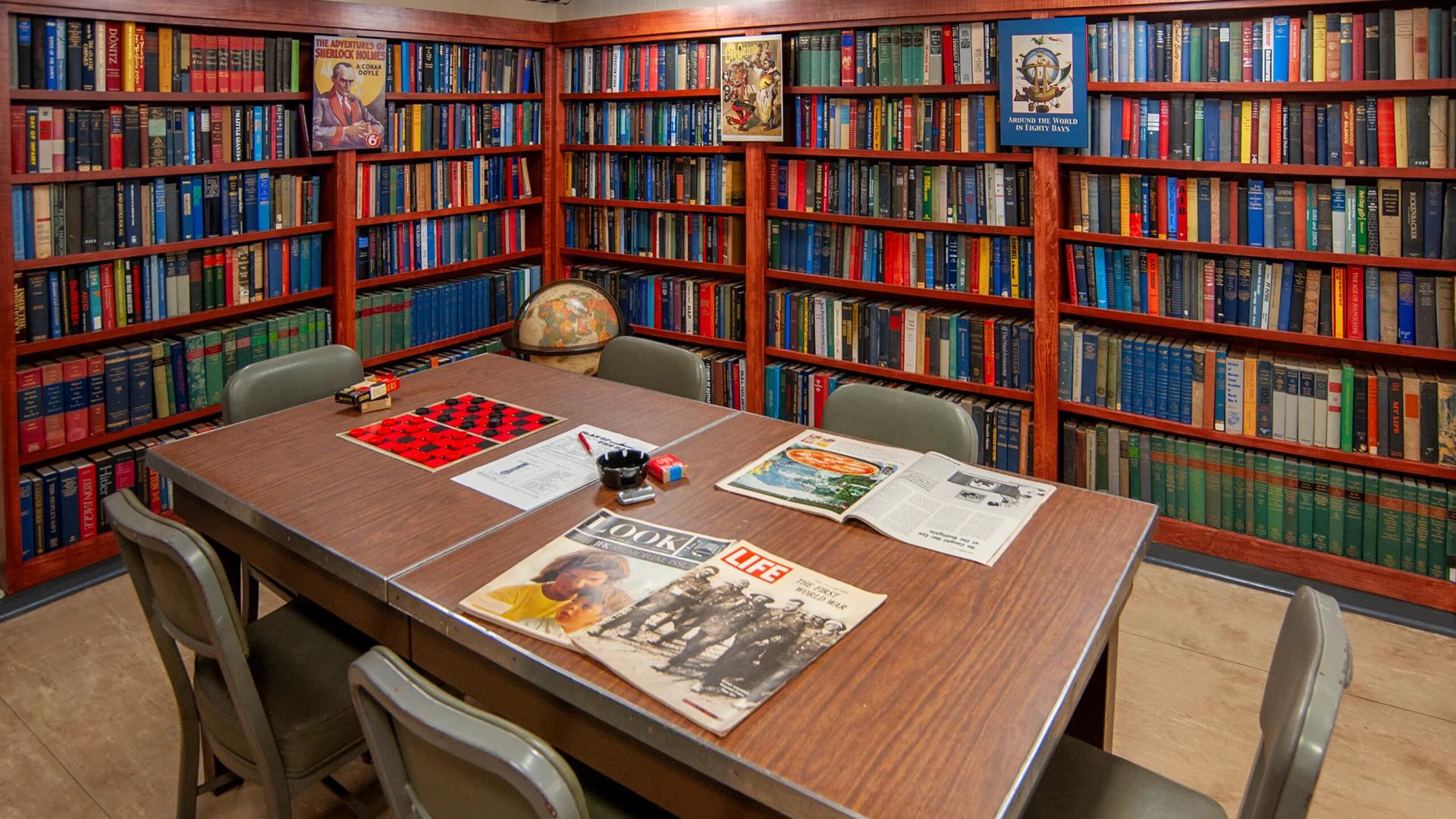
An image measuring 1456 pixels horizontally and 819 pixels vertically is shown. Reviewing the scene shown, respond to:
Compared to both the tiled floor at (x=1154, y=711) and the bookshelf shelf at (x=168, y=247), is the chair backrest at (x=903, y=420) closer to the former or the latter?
the tiled floor at (x=1154, y=711)

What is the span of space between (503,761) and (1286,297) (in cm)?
312

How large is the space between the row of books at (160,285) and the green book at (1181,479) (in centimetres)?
342

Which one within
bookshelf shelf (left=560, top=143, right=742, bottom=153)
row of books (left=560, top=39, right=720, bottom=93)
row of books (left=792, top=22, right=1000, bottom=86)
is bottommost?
bookshelf shelf (left=560, top=143, right=742, bottom=153)

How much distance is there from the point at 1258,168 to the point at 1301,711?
8.34ft

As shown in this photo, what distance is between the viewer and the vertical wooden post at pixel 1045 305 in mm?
3514

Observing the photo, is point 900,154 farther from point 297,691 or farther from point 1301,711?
point 1301,711

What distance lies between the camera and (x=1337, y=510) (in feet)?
10.5

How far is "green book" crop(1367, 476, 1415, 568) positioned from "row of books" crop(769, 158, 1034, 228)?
4.80ft

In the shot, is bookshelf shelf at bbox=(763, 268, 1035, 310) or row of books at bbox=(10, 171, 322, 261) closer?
row of books at bbox=(10, 171, 322, 261)

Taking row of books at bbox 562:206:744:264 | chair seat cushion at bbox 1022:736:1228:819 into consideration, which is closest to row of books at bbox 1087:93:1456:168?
row of books at bbox 562:206:744:264

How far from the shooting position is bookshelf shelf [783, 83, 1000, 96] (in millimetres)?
3641

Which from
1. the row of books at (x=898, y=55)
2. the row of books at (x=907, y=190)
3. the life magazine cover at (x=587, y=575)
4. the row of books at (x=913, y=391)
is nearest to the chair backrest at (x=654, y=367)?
the row of books at (x=913, y=391)

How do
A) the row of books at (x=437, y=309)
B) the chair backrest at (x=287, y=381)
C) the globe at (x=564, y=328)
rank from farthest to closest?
→ the row of books at (x=437, y=309), the globe at (x=564, y=328), the chair backrest at (x=287, y=381)

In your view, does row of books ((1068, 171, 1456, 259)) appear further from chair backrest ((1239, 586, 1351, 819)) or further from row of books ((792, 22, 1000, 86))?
chair backrest ((1239, 586, 1351, 819))
